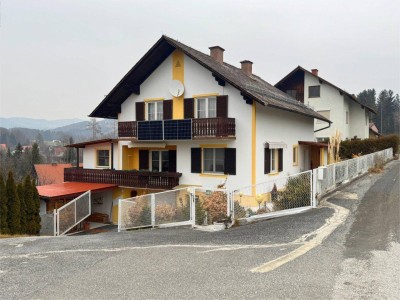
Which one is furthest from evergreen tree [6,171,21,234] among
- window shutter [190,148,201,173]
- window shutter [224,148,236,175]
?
window shutter [224,148,236,175]

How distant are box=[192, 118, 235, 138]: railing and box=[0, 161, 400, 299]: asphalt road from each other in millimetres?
6554

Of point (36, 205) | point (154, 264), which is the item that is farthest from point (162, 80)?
point (154, 264)

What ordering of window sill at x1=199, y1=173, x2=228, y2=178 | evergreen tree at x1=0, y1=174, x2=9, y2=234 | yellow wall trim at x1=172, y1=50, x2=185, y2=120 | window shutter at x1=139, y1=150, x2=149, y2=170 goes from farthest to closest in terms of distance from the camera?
window shutter at x1=139, y1=150, x2=149, y2=170 → yellow wall trim at x1=172, y1=50, x2=185, y2=120 → window sill at x1=199, y1=173, x2=228, y2=178 → evergreen tree at x1=0, y1=174, x2=9, y2=234

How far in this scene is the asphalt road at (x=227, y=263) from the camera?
5.53 metres

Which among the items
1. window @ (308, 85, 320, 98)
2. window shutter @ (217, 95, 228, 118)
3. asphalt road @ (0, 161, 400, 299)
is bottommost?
asphalt road @ (0, 161, 400, 299)

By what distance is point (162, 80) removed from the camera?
1933 cm

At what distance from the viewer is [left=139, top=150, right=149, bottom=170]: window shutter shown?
20500 millimetres

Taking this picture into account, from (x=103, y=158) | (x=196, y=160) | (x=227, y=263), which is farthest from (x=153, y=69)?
(x=227, y=263)

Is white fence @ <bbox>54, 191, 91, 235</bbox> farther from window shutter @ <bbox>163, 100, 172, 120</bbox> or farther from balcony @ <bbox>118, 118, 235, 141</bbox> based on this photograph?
window shutter @ <bbox>163, 100, 172, 120</bbox>

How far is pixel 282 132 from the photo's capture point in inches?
765

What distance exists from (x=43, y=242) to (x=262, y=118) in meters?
11.5

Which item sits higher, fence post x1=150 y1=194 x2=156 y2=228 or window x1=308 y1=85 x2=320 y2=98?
window x1=308 y1=85 x2=320 y2=98

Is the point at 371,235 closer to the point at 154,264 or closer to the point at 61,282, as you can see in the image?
the point at 154,264

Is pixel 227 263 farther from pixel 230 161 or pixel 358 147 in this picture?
pixel 358 147
